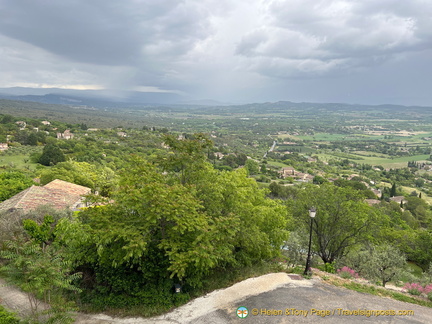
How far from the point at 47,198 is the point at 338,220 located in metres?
20.8

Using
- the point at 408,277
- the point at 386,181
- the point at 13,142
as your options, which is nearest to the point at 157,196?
the point at 408,277

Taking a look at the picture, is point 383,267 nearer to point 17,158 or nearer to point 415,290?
point 415,290

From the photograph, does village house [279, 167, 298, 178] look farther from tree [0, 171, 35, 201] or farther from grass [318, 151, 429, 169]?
tree [0, 171, 35, 201]

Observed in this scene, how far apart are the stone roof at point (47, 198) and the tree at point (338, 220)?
1558cm

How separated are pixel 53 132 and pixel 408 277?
310 feet

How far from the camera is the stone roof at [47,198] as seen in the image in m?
17.9

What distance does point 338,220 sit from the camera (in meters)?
16.8

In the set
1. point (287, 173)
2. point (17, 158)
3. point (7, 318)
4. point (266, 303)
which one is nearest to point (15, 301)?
point (7, 318)

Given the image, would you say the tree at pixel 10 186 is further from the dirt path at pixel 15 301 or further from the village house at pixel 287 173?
the village house at pixel 287 173

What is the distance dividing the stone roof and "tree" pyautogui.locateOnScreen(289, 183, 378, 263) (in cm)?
1558

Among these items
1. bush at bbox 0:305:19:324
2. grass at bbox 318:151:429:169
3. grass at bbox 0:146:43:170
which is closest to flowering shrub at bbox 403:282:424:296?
bush at bbox 0:305:19:324

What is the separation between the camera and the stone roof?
1786 cm

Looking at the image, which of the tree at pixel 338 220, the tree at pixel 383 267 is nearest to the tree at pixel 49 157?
the tree at pixel 338 220

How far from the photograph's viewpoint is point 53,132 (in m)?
83.6
